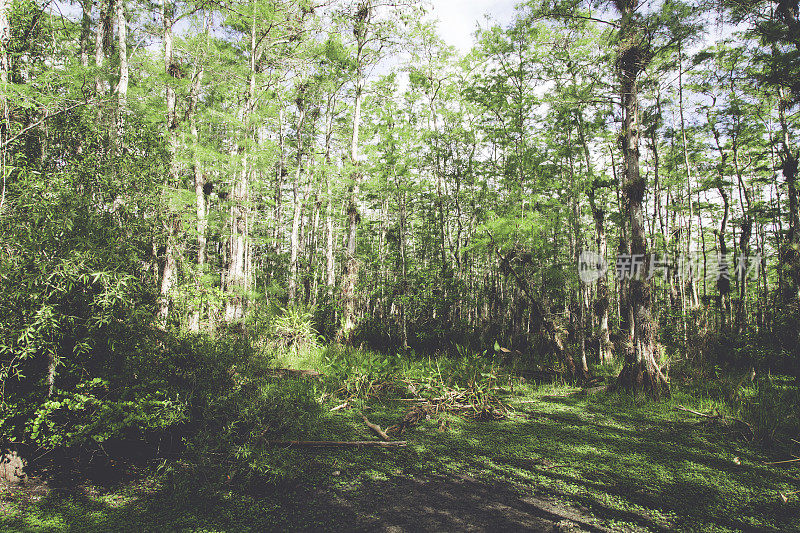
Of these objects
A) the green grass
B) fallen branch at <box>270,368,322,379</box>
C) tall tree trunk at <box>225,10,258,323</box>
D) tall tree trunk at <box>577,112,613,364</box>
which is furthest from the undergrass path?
tall tree trunk at <box>225,10,258,323</box>

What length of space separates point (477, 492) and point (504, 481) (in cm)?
35

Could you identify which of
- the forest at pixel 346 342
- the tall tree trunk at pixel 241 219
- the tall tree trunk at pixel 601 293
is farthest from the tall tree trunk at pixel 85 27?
the tall tree trunk at pixel 601 293

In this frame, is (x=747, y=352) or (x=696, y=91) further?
(x=696, y=91)

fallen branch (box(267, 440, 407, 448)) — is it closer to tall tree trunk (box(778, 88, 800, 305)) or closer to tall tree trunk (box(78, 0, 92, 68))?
tall tree trunk (box(778, 88, 800, 305))

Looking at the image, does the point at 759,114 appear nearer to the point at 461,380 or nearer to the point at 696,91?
the point at 696,91

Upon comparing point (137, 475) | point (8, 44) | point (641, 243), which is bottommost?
point (137, 475)

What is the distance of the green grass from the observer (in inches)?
104

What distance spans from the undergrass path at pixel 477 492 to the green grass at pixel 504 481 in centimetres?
1

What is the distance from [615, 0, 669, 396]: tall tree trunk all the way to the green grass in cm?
90

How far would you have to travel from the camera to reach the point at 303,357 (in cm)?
772

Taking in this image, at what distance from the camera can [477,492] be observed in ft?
10.3

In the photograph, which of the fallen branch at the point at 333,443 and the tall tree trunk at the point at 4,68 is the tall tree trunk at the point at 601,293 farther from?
the tall tree trunk at the point at 4,68

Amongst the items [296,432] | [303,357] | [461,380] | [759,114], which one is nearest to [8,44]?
[296,432]

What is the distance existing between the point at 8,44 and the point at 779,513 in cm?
768
